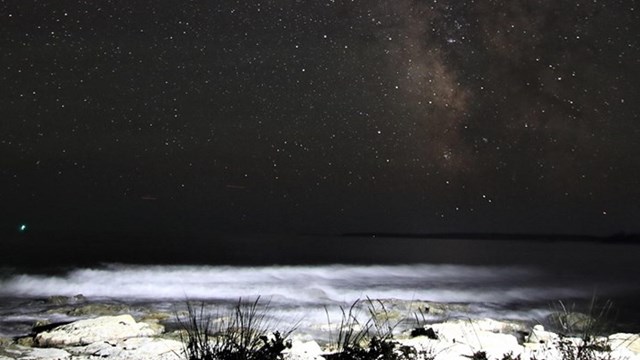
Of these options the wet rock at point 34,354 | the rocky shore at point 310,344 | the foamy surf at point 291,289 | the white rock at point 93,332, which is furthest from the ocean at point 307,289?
the wet rock at point 34,354

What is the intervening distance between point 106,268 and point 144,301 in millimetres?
16159

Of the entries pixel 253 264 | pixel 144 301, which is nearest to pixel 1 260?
pixel 253 264

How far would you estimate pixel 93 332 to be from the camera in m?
11.0

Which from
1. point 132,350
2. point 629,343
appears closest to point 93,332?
point 132,350

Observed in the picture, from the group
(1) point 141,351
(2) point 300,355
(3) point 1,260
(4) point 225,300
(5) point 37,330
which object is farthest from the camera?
(3) point 1,260

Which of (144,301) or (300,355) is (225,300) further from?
(300,355)

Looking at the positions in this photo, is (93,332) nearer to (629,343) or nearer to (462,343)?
(462,343)

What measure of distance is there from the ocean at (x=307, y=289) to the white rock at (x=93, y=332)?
2456mm

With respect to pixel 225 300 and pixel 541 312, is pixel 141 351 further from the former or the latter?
pixel 541 312

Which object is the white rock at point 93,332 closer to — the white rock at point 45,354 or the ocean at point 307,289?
the white rock at point 45,354

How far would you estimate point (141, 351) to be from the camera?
30.0ft

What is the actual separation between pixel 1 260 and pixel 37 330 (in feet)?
111

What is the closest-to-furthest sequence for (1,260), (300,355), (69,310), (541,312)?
(300,355), (69,310), (541,312), (1,260)

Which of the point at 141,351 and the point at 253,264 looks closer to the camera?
the point at 141,351
